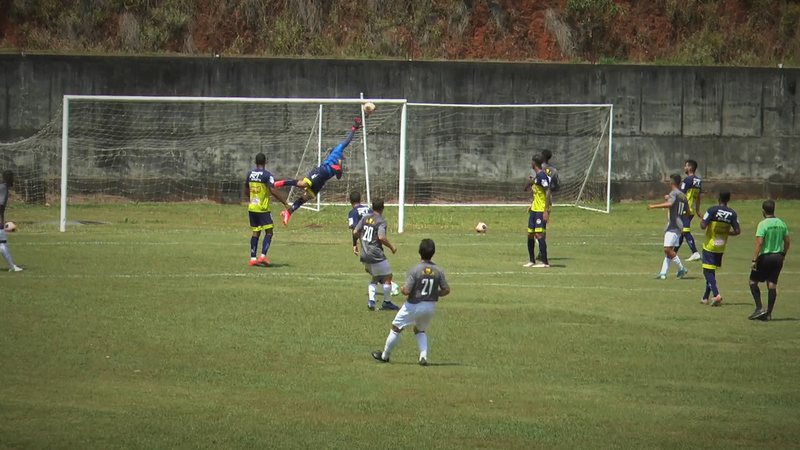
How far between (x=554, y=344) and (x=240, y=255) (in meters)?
11.2

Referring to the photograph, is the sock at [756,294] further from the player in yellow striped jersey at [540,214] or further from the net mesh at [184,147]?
the net mesh at [184,147]

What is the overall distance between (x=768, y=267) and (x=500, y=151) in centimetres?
2267

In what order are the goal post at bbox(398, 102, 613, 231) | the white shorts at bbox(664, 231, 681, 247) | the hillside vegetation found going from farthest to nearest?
1. the hillside vegetation
2. the goal post at bbox(398, 102, 613, 231)
3. the white shorts at bbox(664, 231, 681, 247)

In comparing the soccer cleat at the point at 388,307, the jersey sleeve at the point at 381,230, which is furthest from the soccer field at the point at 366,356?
the jersey sleeve at the point at 381,230

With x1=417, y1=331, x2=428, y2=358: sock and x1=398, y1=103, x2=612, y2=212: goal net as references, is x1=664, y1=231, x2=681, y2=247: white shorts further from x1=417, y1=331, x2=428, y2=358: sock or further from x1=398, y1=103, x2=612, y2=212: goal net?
x1=398, y1=103, x2=612, y2=212: goal net

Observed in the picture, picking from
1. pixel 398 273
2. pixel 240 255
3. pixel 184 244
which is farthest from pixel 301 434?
pixel 184 244

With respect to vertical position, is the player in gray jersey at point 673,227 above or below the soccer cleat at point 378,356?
above

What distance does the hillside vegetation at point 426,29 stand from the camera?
152 ft

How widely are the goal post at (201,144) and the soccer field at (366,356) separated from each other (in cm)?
1130

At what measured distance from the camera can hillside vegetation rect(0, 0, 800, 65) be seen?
46.3m

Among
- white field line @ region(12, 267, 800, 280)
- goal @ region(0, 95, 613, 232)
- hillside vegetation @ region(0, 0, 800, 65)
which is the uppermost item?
hillside vegetation @ region(0, 0, 800, 65)

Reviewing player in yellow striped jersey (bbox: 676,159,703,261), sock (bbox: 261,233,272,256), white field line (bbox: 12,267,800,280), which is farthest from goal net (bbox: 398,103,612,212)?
sock (bbox: 261,233,272,256)

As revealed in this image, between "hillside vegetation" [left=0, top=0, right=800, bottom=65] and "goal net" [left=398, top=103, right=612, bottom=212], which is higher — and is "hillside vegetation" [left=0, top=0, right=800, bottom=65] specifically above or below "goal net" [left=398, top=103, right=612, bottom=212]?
above

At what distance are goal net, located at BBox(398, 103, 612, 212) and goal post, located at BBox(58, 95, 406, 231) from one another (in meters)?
1.27
